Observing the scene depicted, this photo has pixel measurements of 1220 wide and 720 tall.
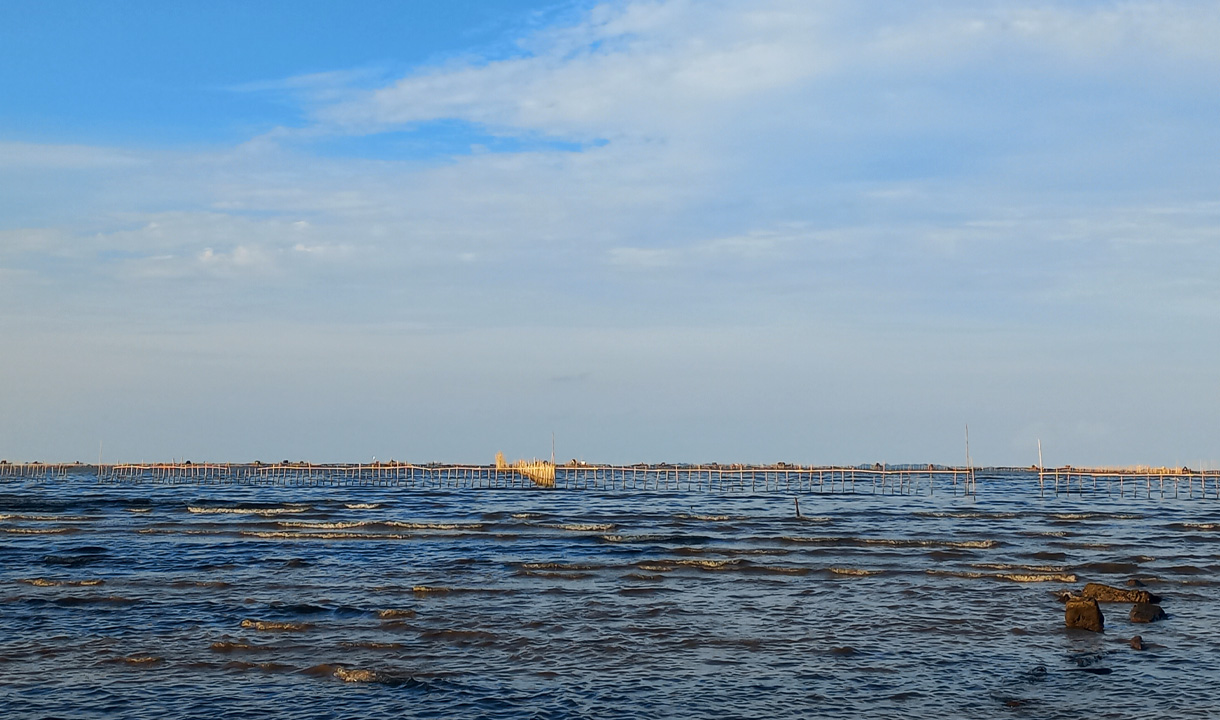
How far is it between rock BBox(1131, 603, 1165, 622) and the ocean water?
28cm

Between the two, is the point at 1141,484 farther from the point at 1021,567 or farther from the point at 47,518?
the point at 47,518

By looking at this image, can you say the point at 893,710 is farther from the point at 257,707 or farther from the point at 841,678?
the point at 257,707

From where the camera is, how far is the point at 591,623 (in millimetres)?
22359

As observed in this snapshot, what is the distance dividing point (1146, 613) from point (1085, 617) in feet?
7.28

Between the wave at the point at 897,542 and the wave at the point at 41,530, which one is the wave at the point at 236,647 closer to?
the wave at the point at 897,542

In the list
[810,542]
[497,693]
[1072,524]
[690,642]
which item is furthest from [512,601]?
[1072,524]

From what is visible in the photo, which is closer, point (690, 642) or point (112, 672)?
point (112, 672)

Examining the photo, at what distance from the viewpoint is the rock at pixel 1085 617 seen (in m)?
21.4

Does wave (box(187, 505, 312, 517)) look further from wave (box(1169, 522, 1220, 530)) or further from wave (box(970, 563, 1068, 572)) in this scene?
wave (box(1169, 522, 1220, 530))

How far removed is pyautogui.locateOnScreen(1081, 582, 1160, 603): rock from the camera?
24.5 metres

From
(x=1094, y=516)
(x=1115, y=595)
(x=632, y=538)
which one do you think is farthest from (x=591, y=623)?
(x=1094, y=516)

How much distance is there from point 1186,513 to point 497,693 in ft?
191

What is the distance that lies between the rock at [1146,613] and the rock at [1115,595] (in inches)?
45.9

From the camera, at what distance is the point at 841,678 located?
1734 cm
